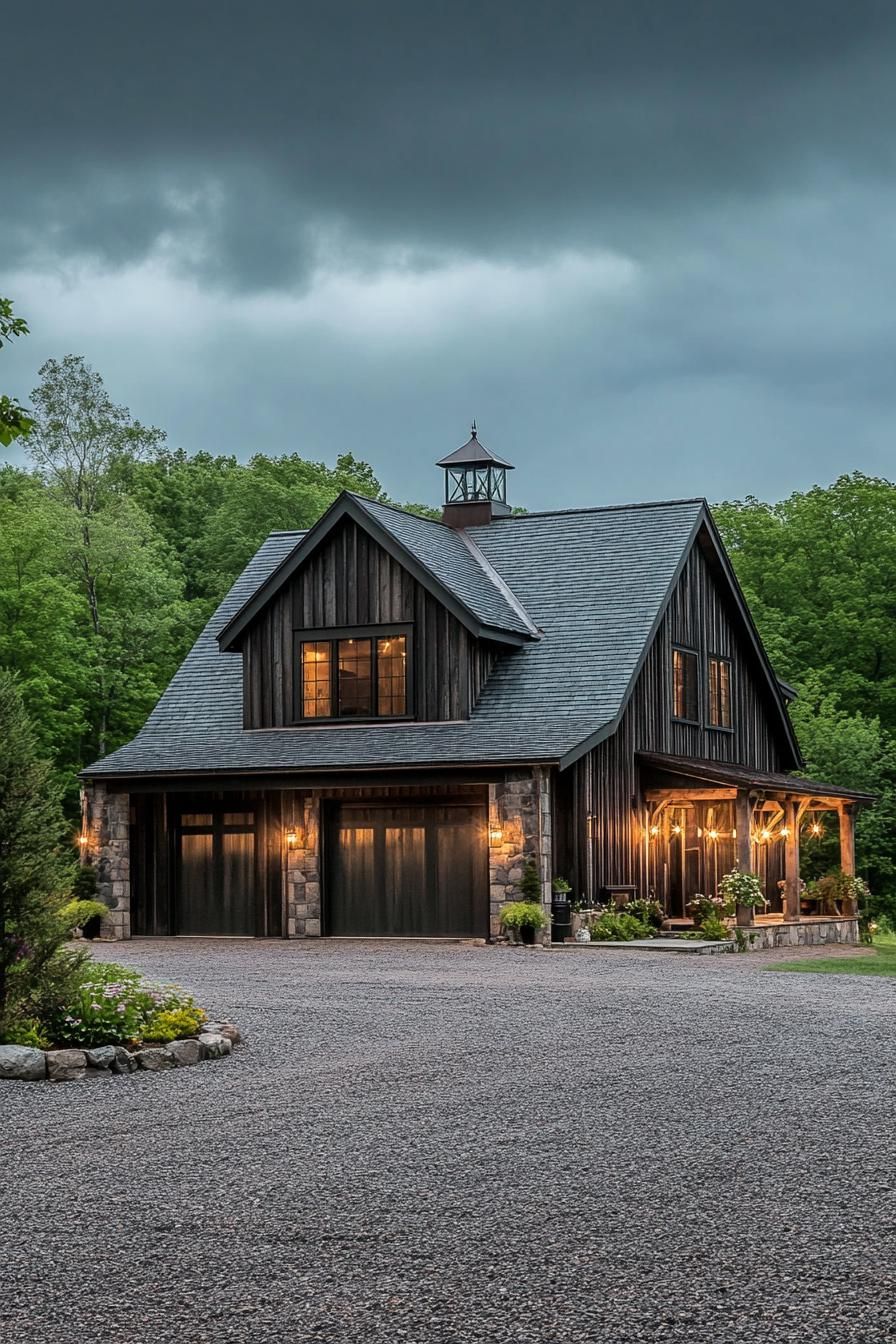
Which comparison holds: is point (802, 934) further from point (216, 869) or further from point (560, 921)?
point (216, 869)

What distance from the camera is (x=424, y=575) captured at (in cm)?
2742

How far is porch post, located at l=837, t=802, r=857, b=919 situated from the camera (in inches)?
1210

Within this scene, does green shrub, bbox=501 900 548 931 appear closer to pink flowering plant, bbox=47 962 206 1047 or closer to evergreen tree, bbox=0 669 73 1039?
pink flowering plant, bbox=47 962 206 1047

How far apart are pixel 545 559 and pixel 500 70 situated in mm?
12341

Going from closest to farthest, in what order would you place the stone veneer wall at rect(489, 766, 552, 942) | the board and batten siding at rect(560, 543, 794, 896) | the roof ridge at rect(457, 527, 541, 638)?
the stone veneer wall at rect(489, 766, 552, 942) → the board and batten siding at rect(560, 543, 794, 896) → the roof ridge at rect(457, 527, 541, 638)

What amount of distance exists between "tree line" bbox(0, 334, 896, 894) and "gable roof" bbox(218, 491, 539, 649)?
10.5 m

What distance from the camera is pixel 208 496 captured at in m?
59.8

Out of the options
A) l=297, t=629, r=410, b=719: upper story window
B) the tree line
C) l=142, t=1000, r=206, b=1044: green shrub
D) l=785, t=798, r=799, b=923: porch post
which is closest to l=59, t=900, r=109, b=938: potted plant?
l=297, t=629, r=410, b=719: upper story window

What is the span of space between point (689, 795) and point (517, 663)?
381 centimetres

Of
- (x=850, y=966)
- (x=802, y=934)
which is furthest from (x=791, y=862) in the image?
(x=850, y=966)

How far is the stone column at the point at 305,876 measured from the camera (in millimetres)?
27047

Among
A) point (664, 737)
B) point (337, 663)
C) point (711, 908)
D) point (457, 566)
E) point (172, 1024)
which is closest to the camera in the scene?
point (172, 1024)

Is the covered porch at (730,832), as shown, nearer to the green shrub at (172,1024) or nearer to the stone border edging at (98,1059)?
the green shrub at (172,1024)

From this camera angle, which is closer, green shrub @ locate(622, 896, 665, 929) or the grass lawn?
the grass lawn
